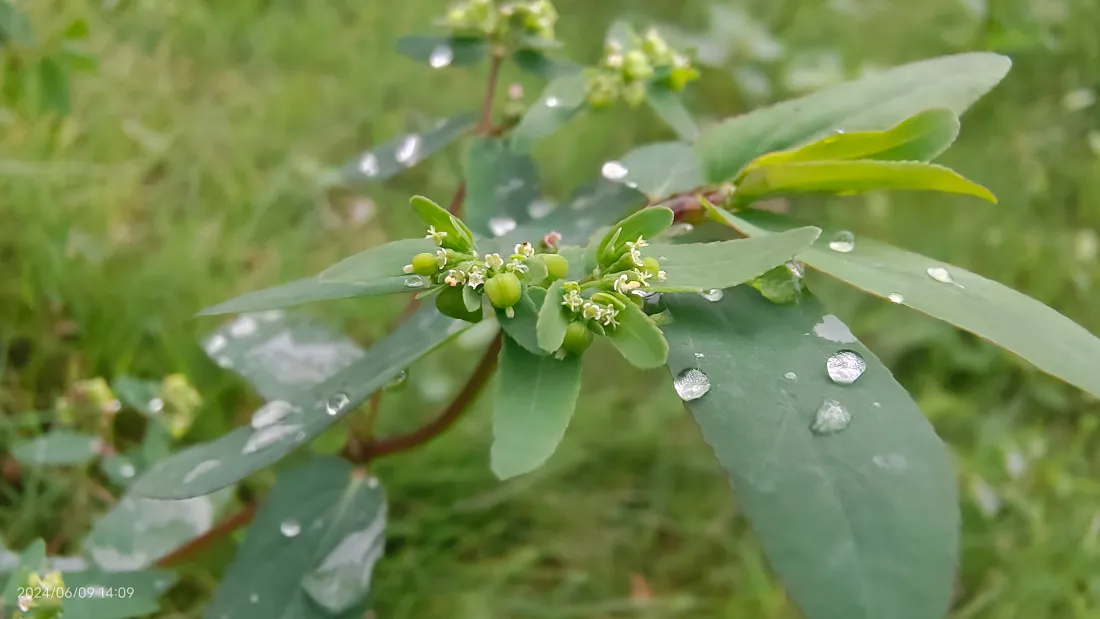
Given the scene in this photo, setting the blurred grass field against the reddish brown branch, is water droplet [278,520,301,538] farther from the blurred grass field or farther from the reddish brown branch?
the blurred grass field

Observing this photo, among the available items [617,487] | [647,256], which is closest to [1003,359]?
[617,487]

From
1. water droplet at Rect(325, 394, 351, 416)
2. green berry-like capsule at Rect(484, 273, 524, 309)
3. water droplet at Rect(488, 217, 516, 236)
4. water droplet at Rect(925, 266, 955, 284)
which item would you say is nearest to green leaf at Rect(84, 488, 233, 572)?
water droplet at Rect(325, 394, 351, 416)

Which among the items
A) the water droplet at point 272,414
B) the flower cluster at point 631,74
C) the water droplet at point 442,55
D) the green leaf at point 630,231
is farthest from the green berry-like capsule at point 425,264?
the water droplet at point 442,55

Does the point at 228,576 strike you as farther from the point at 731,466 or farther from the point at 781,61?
the point at 781,61

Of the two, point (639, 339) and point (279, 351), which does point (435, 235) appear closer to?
point (639, 339)

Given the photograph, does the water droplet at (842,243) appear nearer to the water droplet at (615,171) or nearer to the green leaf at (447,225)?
the water droplet at (615,171)

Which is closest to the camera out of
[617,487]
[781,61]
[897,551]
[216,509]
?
[897,551]
